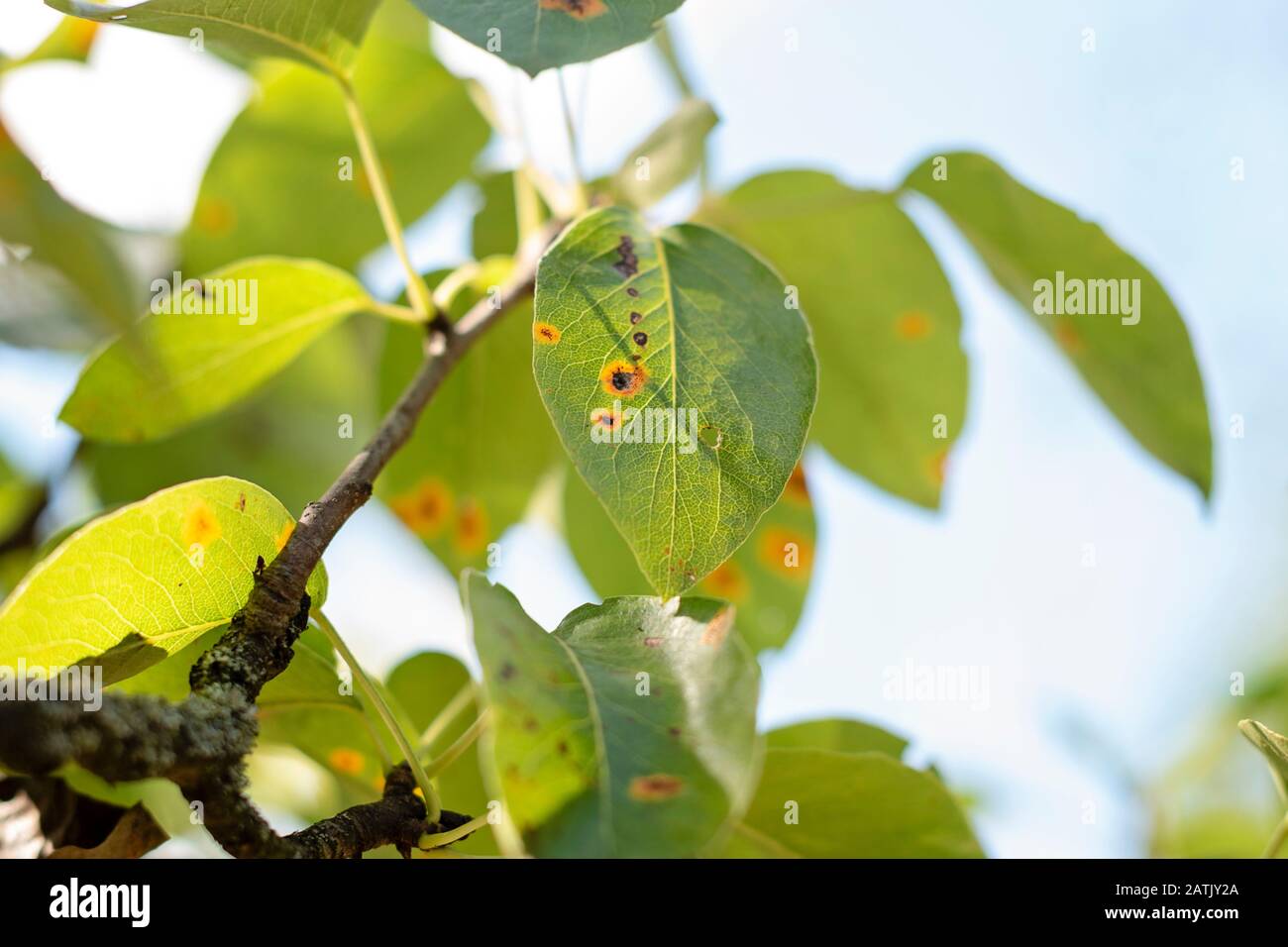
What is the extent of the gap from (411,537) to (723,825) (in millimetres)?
728

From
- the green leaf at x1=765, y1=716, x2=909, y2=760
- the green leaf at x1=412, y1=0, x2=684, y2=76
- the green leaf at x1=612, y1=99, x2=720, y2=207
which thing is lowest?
the green leaf at x1=765, y1=716, x2=909, y2=760

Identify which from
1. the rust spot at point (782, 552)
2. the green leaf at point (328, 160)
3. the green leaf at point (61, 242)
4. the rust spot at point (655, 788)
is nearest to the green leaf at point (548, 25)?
the green leaf at point (61, 242)

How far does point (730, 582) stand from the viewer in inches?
43.3

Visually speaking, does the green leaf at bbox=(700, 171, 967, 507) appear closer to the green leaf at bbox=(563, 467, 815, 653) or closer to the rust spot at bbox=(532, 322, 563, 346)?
the green leaf at bbox=(563, 467, 815, 653)

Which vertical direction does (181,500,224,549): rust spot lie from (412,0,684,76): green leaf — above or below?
below

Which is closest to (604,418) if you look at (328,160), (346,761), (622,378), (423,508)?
(622,378)

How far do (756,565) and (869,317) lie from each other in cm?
30

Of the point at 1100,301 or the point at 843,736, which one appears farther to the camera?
the point at 1100,301

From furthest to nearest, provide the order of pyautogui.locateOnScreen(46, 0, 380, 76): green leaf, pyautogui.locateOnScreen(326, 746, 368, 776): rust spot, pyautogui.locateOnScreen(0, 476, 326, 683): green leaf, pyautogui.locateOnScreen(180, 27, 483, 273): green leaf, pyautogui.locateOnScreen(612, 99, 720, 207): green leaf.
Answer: pyautogui.locateOnScreen(180, 27, 483, 273): green leaf → pyautogui.locateOnScreen(612, 99, 720, 207): green leaf → pyautogui.locateOnScreen(326, 746, 368, 776): rust spot → pyautogui.locateOnScreen(46, 0, 380, 76): green leaf → pyautogui.locateOnScreen(0, 476, 326, 683): green leaf

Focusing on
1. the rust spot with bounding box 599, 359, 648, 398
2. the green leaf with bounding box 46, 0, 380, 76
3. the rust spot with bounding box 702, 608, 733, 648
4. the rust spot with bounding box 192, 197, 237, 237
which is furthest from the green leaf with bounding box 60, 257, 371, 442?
the rust spot with bounding box 702, 608, 733, 648

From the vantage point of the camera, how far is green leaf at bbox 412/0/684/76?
0.59m

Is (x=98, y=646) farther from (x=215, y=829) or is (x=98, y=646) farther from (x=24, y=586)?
(x=215, y=829)

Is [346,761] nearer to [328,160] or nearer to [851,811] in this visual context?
[851,811]

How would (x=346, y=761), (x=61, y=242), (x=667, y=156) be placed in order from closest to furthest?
(x=61, y=242) → (x=346, y=761) → (x=667, y=156)
